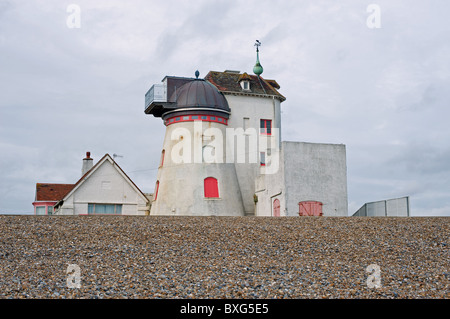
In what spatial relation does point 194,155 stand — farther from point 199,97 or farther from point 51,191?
point 51,191

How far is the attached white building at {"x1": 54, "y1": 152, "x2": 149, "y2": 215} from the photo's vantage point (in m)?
35.9

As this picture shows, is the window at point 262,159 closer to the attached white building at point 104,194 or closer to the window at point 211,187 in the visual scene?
the window at point 211,187

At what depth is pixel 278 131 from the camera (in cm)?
3962

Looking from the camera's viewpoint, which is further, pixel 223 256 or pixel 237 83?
pixel 237 83

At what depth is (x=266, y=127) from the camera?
39250 mm

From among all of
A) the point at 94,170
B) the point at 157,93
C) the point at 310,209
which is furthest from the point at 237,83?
the point at 310,209

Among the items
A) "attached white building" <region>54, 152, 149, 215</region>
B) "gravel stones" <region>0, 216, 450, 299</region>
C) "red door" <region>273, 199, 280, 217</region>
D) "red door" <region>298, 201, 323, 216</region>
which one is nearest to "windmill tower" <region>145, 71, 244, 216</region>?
"attached white building" <region>54, 152, 149, 215</region>

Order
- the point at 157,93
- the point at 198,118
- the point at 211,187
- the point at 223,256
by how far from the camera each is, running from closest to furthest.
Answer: the point at 223,256 → the point at 211,187 → the point at 198,118 → the point at 157,93

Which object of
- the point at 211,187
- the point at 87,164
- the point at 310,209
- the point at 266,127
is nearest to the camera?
the point at 310,209

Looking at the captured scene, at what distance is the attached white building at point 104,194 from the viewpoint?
35.9 m

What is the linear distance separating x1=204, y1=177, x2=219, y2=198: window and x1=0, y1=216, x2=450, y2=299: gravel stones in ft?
40.0

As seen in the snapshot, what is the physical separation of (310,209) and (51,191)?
21.3 meters

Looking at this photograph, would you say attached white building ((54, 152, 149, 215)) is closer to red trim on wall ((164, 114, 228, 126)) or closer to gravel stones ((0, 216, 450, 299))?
red trim on wall ((164, 114, 228, 126))
